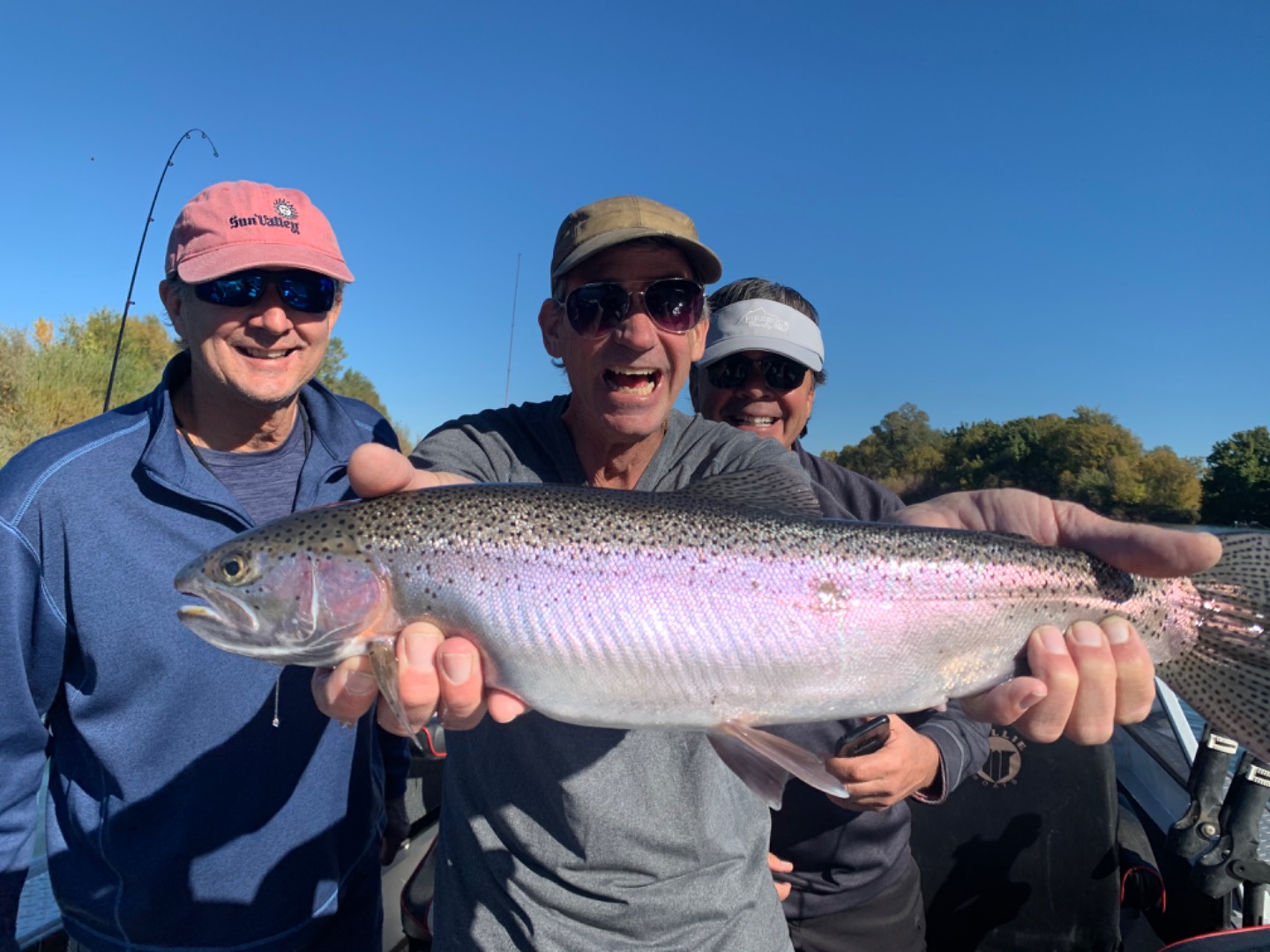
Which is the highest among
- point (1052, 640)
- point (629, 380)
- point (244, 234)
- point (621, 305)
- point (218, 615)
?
point (244, 234)

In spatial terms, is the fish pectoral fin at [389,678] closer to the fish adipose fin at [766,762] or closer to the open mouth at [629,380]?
the fish adipose fin at [766,762]

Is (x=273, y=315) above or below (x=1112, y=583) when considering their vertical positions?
above

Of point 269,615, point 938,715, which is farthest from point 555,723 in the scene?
point 938,715

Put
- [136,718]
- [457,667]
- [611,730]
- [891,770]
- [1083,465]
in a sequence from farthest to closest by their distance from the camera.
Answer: [1083,465]
[136,718]
[891,770]
[611,730]
[457,667]

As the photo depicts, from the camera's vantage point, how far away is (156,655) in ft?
9.51

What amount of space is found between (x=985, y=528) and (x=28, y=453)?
4.14m

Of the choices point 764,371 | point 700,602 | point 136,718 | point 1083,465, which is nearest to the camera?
point 700,602

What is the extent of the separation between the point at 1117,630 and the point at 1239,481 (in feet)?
192

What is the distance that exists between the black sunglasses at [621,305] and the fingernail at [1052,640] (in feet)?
6.12

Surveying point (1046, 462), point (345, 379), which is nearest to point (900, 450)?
point (1046, 462)

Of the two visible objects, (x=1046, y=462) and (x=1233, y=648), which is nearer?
(x=1233, y=648)

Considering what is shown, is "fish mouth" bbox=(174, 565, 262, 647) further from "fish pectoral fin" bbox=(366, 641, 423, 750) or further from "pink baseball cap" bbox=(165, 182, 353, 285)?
"pink baseball cap" bbox=(165, 182, 353, 285)

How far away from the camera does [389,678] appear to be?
7.86ft

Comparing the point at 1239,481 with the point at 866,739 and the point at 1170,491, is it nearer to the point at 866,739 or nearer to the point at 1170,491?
the point at 1170,491
